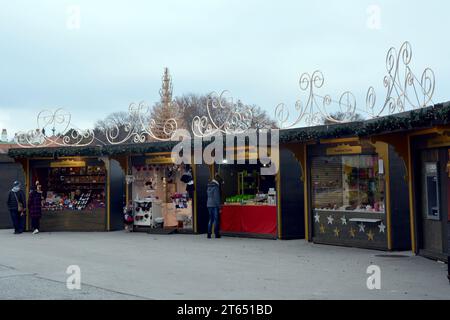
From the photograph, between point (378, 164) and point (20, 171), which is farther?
point (20, 171)

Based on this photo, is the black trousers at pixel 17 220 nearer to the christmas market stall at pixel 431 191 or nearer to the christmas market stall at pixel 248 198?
the christmas market stall at pixel 248 198

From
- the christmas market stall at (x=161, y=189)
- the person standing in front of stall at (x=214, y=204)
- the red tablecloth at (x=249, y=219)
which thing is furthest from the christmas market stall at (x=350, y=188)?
the christmas market stall at (x=161, y=189)

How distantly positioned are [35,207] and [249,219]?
7421 millimetres

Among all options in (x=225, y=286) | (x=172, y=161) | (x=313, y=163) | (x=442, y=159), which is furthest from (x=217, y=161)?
(x=225, y=286)

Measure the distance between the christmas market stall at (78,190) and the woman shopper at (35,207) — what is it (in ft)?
2.00

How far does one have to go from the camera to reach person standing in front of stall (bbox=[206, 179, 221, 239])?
18.5 meters

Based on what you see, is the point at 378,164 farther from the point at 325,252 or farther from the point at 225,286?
the point at 225,286

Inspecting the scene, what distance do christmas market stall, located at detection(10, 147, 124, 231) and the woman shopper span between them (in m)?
0.61

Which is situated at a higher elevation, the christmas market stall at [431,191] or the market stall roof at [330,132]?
the market stall roof at [330,132]

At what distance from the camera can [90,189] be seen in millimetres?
22438

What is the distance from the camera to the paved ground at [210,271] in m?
9.33

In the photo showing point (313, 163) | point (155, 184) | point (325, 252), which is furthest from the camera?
point (155, 184)

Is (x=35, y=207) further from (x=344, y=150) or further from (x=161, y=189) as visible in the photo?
(x=344, y=150)

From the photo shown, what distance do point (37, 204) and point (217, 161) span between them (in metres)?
6.45
